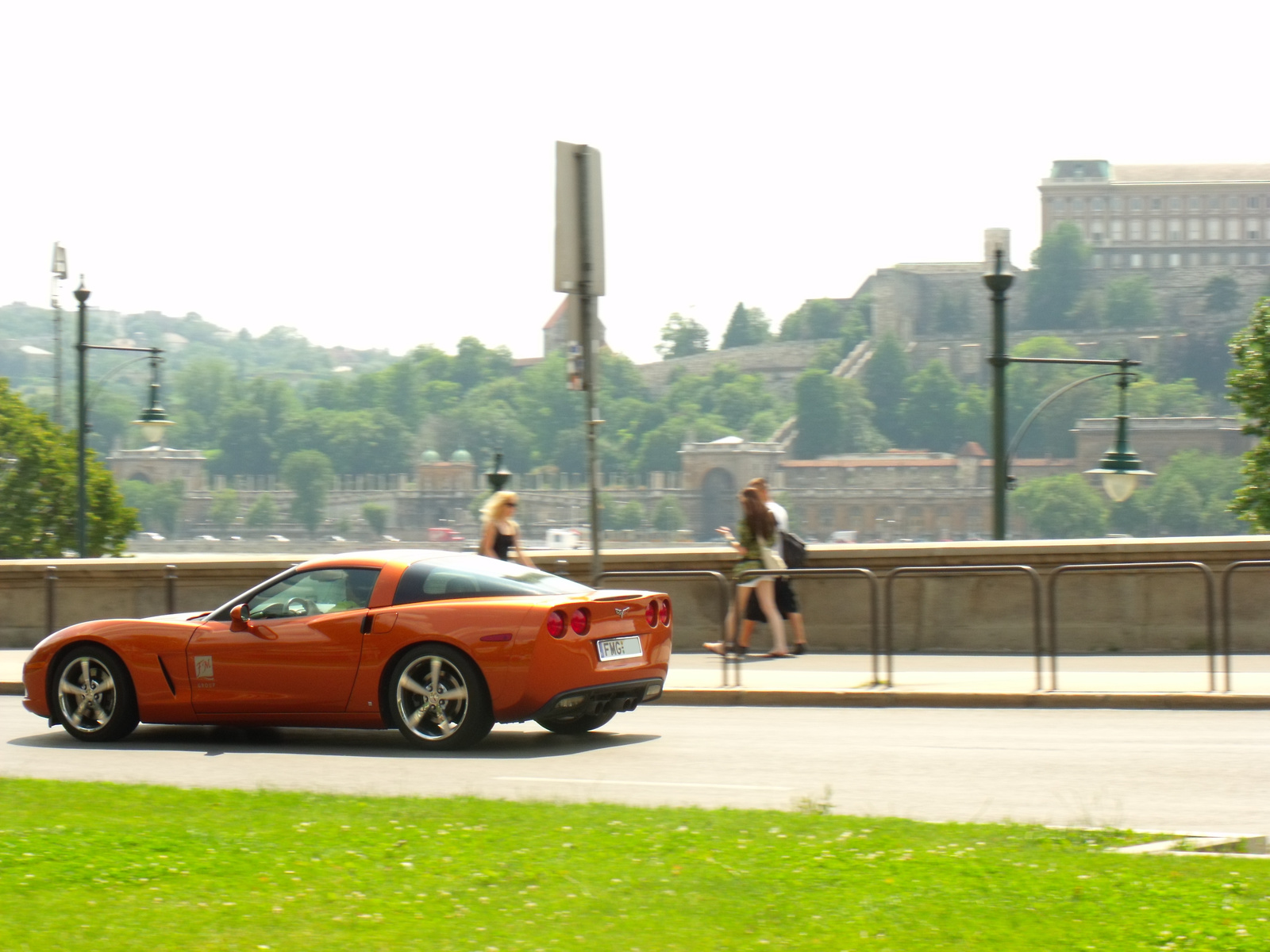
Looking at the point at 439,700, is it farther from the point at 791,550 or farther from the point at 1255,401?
the point at 1255,401

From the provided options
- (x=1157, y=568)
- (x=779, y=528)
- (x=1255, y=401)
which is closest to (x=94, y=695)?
(x=779, y=528)

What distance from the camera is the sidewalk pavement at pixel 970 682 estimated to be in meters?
12.1

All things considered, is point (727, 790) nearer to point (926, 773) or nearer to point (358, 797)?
point (926, 773)

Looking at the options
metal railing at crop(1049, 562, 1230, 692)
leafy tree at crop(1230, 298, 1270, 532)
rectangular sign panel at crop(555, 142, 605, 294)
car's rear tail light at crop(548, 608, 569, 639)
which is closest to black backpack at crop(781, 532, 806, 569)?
metal railing at crop(1049, 562, 1230, 692)

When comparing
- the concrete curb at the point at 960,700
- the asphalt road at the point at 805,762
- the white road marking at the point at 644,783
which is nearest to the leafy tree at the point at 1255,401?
the concrete curb at the point at 960,700

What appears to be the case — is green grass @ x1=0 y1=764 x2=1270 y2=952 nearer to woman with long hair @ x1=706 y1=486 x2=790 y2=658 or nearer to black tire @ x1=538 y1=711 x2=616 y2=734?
black tire @ x1=538 y1=711 x2=616 y2=734

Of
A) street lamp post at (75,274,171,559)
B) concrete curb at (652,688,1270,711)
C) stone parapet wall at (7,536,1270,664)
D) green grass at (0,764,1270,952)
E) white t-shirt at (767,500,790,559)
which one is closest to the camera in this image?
green grass at (0,764,1270,952)

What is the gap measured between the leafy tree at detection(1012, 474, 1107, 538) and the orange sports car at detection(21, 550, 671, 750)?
16927 cm

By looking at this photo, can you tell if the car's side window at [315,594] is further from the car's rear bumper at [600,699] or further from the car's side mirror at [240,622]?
the car's rear bumper at [600,699]

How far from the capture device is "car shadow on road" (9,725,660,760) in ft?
33.2

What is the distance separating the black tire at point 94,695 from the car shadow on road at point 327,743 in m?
0.11

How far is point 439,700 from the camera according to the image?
10.2m

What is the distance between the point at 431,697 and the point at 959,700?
4.02 m

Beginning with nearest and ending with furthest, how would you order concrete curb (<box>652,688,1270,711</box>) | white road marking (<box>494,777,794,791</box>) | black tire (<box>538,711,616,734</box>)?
1. white road marking (<box>494,777,794,791</box>)
2. black tire (<box>538,711,616,734</box>)
3. concrete curb (<box>652,688,1270,711</box>)
